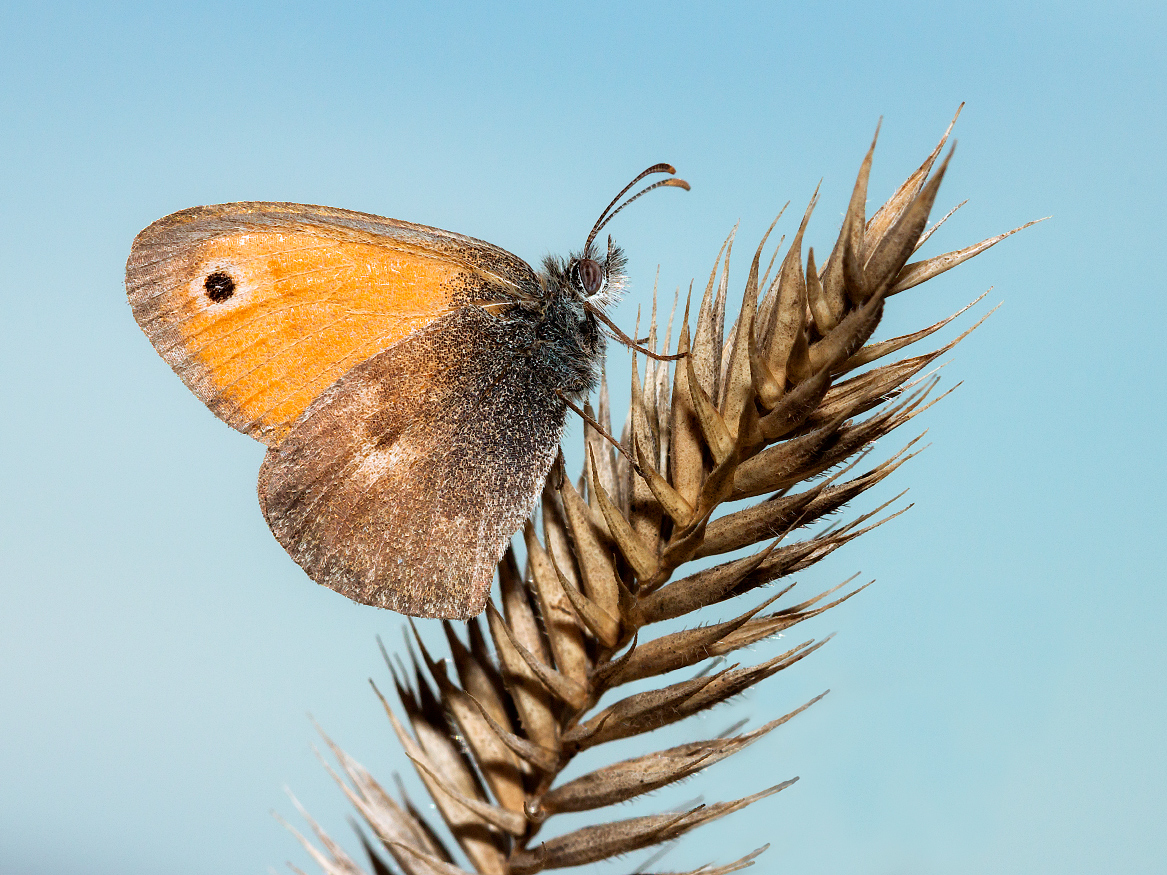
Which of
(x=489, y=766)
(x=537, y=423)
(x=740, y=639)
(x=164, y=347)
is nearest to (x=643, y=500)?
(x=740, y=639)

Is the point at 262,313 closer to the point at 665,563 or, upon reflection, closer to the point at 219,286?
the point at 219,286

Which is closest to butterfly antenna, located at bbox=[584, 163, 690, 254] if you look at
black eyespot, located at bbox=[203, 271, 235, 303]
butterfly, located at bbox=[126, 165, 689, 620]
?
butterfly, located at bbox=[126, 165, 689, 620]

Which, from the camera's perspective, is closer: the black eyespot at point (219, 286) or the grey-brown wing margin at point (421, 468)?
the grey-brown wing margin at point (421, 468)

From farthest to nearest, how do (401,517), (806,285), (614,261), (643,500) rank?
(614,261), (401,517), (643,500), (806,285)

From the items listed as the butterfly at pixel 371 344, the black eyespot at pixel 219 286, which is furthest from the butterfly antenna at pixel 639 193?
the black eyespot at pixel 219 286

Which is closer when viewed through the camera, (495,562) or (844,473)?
(844,473)

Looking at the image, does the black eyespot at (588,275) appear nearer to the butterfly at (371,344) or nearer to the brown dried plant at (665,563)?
the butterfly at (371,344)

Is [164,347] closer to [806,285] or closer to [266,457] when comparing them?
[266,457]

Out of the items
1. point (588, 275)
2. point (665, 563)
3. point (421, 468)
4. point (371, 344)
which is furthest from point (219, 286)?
point (665, 563)
